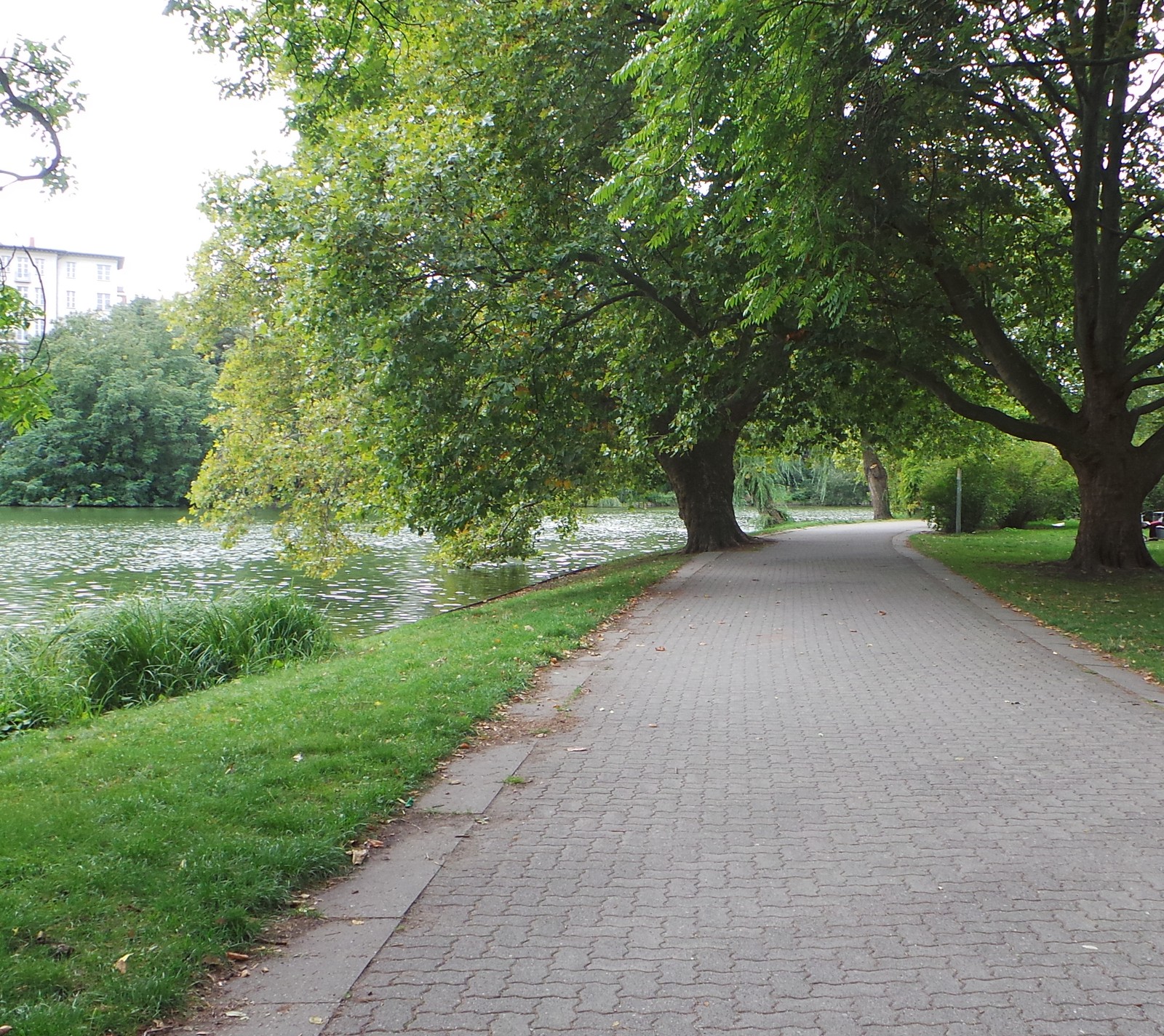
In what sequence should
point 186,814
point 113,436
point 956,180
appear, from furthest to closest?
point 113,436
point 956,180
point 186,814

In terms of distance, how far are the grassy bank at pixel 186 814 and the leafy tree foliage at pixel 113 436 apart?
56471 mm

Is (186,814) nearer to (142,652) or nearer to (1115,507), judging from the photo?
(142,652)

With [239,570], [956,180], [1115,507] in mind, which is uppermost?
[956,180]

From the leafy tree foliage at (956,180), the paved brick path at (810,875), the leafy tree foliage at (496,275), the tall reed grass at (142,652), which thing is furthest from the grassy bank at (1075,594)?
the tall reed grass at (142,652)

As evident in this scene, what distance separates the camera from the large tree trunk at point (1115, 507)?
16891 mm

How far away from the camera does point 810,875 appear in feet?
14.8

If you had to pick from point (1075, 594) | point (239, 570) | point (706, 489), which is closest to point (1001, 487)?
point (706, 489)

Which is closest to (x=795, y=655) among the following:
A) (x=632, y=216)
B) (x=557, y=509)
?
(x=632, y=216)

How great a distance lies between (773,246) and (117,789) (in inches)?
313

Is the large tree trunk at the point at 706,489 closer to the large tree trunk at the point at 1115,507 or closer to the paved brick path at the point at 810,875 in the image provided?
the large tree trunk at the point at 1115,507

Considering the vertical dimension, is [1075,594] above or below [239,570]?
above

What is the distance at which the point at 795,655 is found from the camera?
33.7 feet

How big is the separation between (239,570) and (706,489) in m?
12.3

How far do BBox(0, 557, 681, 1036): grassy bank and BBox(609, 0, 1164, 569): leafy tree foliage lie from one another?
5315mm
